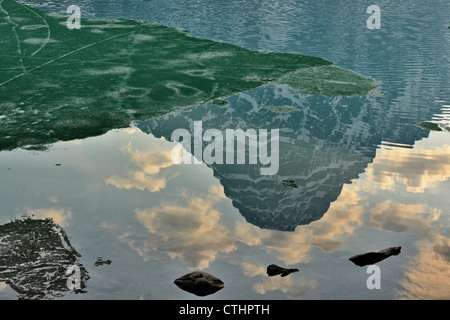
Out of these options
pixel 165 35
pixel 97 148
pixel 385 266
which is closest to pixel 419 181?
pixel 385 266

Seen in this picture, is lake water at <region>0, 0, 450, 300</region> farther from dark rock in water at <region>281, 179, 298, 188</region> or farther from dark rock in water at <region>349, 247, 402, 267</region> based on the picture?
dark rock in water at <region>349, 247, 402, 267</region>

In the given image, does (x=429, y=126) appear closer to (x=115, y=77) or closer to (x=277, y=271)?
(x=277, y=271)

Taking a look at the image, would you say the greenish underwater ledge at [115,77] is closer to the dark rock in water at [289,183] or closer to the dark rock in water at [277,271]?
the dark rock in water at [289,183]

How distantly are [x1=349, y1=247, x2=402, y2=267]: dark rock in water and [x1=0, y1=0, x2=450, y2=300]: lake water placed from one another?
0.50 feet

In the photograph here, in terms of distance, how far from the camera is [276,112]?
22.8 m

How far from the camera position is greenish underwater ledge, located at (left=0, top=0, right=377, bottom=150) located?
21.3 m

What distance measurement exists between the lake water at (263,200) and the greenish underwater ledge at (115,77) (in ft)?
3.93

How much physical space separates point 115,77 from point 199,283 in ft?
62.0

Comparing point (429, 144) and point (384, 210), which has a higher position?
point (429, 144)

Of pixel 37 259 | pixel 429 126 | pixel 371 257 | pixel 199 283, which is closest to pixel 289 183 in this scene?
pixel 371 257

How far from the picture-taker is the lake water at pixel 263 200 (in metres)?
11.2

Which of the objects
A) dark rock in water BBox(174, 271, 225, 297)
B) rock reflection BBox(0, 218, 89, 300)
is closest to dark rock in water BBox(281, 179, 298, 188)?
dark rock in water BBox(174, 271, 225, 297)

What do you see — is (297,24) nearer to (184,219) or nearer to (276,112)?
(276,112)

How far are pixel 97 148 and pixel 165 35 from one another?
22.8 metres
